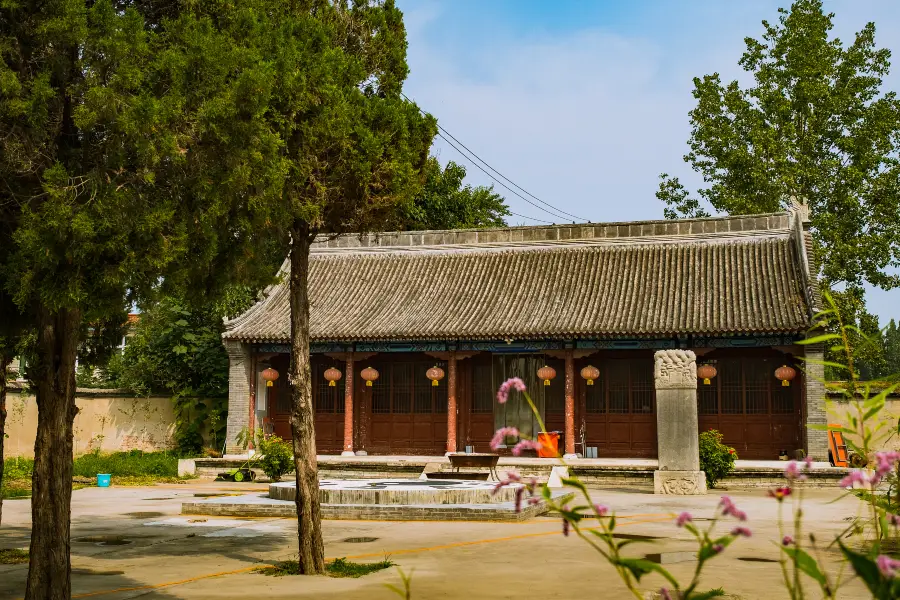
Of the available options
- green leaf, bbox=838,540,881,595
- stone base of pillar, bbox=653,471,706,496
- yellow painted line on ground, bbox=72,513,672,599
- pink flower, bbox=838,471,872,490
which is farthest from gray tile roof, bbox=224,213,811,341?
green leaf, bbox=838,540,881,595

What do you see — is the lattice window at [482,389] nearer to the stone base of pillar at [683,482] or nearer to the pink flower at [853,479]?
the stone base of pillar at [683,482]

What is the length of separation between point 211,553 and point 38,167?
4.99m

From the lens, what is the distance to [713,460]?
682 inches

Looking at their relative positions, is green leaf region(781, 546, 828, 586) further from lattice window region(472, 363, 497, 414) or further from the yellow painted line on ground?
lattice window region(472, 363, 497, 414)

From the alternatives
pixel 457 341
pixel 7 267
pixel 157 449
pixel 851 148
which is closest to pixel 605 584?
pixel 7 267

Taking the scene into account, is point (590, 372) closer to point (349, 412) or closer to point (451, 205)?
point (349, 412)

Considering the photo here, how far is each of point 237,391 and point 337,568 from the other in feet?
50.4

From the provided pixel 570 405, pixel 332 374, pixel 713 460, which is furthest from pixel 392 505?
pixel 332 374

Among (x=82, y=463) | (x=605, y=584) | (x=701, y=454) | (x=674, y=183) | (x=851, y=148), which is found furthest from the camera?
(x=674, y=183)

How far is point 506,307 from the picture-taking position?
22.6 m

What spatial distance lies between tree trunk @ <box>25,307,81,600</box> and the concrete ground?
1.25 m

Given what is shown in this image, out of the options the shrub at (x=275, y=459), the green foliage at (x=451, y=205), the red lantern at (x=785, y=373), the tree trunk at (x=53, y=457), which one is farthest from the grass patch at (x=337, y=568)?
the green foliage at (x=451, y=205)

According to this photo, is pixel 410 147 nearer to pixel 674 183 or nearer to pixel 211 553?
pixel 211 553

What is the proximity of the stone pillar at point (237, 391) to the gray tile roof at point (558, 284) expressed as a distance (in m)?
0.59
